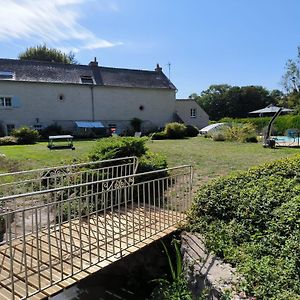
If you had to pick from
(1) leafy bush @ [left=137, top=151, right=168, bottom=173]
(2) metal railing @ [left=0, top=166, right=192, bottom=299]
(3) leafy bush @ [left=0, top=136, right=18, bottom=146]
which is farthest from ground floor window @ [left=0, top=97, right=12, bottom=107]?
(2) metal railing @ [left=0, top=166, right=192, bottom=299]

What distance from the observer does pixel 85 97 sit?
29016 millimetres

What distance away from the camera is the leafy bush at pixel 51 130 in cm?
2597

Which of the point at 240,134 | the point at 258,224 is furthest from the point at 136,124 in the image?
the point at 258,224

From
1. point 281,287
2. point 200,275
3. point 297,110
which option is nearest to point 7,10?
point 200,275

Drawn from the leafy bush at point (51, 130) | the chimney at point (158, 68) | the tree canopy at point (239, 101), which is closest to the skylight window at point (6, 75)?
the leafy bush at point (51, 130)

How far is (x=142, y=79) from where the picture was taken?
32.2 m

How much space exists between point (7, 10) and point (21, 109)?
1834 cm

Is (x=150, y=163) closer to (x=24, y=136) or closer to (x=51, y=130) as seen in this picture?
(x=24, y=136)

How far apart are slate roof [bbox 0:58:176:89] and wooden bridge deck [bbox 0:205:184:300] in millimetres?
25217

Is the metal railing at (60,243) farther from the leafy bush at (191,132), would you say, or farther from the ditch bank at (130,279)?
the leafy bush at (191,132)

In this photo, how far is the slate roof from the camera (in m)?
27.1

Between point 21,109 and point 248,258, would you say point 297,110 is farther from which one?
point 248,258

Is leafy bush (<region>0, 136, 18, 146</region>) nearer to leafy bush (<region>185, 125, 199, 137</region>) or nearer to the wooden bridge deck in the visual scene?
leafy bush (<region>185, 125, 199, 137</region>)

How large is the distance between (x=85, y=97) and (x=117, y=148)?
2331cm
